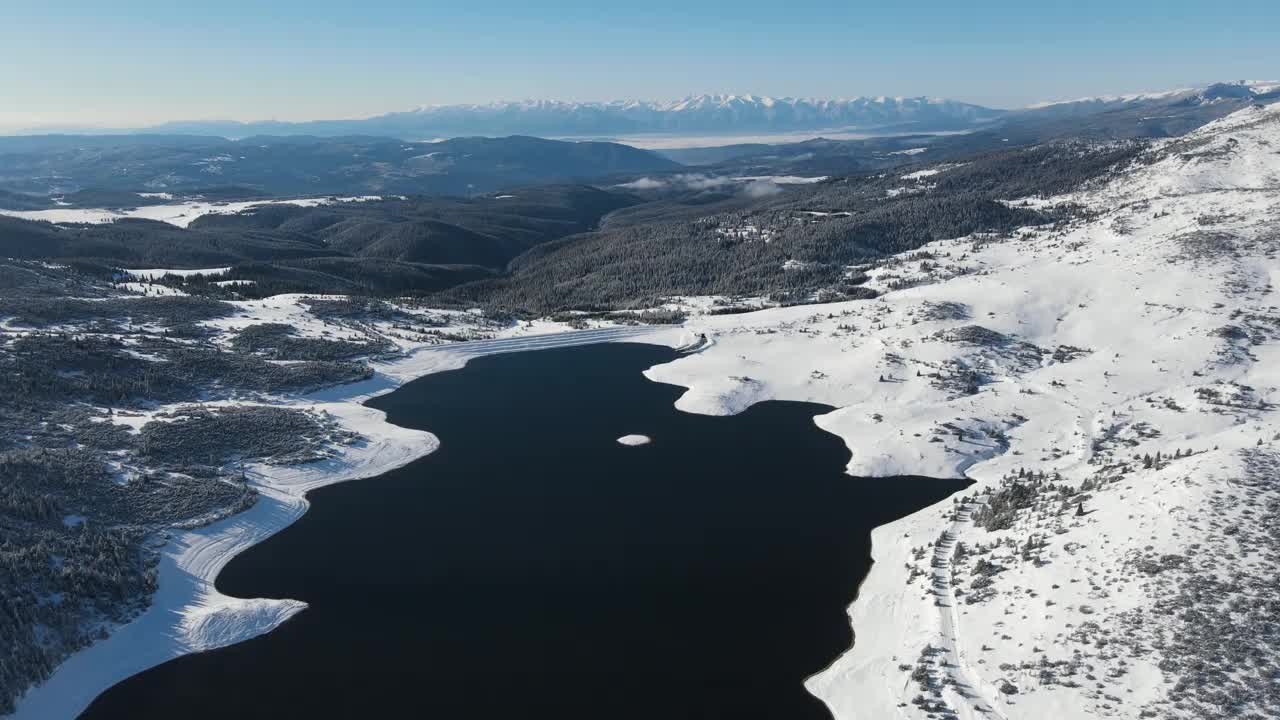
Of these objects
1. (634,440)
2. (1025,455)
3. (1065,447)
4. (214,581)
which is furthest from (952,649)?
(214,581)

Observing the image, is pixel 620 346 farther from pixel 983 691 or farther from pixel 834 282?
pixel 983 691

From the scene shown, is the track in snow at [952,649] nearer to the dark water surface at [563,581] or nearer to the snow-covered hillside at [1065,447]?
the snow-covered hillside at [1065,447]

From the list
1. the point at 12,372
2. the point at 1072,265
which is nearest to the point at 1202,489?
the point at 1072,265

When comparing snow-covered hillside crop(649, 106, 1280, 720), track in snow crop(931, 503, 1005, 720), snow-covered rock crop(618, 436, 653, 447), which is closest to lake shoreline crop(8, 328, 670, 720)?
snow-covered rock crop(618, 436, 653, 447)

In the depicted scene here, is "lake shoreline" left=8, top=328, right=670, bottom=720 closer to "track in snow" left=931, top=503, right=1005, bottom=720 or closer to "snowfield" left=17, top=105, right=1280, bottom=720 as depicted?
"snowfield" left=17, top=105, right=1280, bottom=720

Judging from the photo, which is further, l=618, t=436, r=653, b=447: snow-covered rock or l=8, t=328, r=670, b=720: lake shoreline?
l=618, t=436, r=653, b=447: snow-covered rock

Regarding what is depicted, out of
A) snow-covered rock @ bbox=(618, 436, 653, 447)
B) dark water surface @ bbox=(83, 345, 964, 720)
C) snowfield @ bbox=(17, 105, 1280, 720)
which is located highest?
snowfield @ bbox=(17, 105, 1280, 720)
